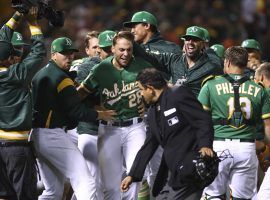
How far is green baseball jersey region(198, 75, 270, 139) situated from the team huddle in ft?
0.04

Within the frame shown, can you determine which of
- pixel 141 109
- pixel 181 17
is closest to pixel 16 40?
pixel 141 109

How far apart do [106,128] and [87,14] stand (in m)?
10.7

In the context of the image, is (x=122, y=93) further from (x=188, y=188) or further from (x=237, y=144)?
(x=188, y=188)

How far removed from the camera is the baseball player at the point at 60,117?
951 centimetres

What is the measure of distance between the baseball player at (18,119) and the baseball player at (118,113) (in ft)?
3.17

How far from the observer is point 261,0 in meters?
20.8

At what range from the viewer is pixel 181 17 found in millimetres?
20516

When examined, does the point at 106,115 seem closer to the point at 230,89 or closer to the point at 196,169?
the point at 230,89

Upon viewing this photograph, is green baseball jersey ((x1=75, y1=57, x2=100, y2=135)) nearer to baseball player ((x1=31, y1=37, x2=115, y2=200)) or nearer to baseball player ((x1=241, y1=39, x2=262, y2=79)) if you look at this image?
baseball player ((x1=31, y1=37, x2=115, y2=200))

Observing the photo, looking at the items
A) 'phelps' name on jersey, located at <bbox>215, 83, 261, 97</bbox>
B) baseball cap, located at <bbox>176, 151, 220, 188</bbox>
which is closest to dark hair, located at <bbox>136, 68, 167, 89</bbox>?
baseball cap, located at <bbox>176, 151, 220, 188</bbox>

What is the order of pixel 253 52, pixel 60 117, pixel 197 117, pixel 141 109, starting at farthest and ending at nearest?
1. pixel 253 52
2. pixel 141 109
3. pixel 60 117
4. pixel 197 117

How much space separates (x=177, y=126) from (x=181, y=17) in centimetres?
1276

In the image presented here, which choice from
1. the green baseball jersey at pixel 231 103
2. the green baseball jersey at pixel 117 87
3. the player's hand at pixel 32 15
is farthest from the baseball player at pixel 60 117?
the green baseball jersey at pixel 231 103

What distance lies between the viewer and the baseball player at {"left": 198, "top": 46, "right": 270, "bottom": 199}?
937 centimetres
